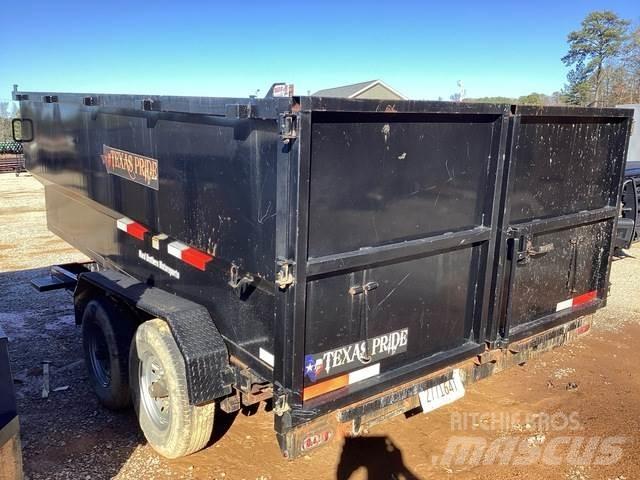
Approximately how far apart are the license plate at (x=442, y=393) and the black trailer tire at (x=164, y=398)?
1.31 m

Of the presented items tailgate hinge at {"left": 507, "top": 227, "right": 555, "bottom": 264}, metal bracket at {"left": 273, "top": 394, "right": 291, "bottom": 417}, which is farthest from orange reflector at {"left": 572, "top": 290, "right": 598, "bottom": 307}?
metal bracket at {"left": 273, "top": 394, "right": 291, "bottom": 417}

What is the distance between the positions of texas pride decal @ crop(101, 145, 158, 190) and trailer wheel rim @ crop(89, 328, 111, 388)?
4.18ft

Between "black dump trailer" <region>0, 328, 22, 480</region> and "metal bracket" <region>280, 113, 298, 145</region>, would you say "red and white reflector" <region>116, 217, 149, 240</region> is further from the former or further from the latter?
"metal bracket" <region>280, 113, 298, 145</region>

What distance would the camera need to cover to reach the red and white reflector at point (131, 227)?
424cm

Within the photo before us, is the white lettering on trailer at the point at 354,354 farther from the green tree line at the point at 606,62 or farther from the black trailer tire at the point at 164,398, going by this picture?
the green tree line at the point at 606,62

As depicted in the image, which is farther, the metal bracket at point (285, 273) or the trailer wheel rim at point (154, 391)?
the trailer wheel rim at point (154, 391)

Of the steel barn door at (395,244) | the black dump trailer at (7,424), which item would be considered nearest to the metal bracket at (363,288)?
the steel barn door at (395,244)

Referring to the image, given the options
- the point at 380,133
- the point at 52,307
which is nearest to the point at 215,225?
the point at 380,133

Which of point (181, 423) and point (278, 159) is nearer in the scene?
point (278, 159)

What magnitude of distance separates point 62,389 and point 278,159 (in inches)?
133

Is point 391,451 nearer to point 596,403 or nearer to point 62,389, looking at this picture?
point 596,403

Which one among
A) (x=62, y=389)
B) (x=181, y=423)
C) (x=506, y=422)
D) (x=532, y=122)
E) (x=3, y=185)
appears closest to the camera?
Answer: (x=181, y=423)

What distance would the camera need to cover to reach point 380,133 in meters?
2.88

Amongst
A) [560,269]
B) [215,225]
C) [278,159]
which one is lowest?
[560,269]
